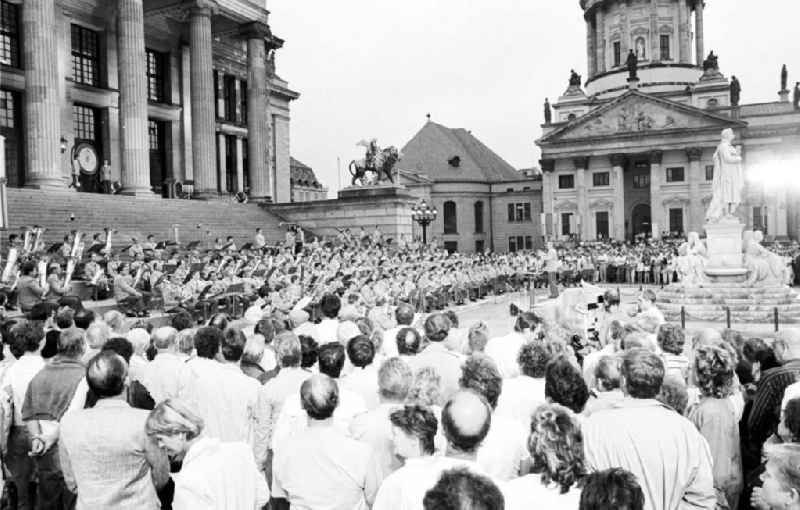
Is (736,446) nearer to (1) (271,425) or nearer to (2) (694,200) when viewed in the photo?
(1) (271,425)

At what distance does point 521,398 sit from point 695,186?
2453 inches

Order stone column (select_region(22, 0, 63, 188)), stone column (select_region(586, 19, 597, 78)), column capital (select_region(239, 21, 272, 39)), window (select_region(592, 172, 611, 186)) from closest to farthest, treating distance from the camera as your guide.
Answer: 1. stone column (select_region(22, 0, 63, 188))
2. column capital (select_region(239, 21, 272, 39))
3. window (select_region(592, 172, 611, 186))
4. stone column (select_region(586, 19, 597, 78))

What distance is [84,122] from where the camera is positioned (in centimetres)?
3225

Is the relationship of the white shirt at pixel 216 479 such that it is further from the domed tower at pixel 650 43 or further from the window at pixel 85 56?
the domed tower at pixel 650 43

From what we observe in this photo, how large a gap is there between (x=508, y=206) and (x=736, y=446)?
233 ft

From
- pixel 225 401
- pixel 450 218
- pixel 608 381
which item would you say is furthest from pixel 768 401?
pixel 450 218

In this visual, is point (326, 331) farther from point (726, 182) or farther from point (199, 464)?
point (726, 182)

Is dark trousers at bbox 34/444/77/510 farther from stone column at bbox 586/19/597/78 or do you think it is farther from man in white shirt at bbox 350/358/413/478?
stone column at bbox 586/19/597/78

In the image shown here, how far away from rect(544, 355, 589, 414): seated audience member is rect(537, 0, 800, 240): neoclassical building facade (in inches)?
2373

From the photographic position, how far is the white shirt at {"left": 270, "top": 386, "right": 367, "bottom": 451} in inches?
188

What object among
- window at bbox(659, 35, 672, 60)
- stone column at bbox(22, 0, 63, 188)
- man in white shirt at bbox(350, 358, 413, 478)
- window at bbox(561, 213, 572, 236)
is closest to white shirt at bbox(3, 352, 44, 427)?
man in white shirt at bbox(350, 358, 413, 478)

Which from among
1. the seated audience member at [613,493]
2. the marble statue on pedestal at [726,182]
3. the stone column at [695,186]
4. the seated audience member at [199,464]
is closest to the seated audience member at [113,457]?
the seated audience member at [199,464]

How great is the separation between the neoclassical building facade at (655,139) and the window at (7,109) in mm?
49138

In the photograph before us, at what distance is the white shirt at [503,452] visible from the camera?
13.3 feet
